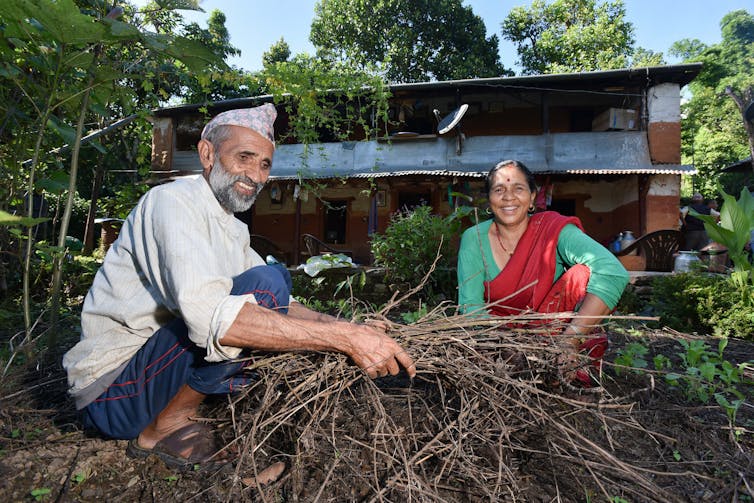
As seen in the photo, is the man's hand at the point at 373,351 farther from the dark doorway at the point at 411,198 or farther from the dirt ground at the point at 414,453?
the dark doorway at the point at 411,198

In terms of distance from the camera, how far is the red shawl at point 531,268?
236cm

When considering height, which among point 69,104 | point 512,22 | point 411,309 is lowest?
point 411,309

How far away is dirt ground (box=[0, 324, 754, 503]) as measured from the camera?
1372 mm

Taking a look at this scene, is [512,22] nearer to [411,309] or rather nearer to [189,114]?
[189,114]

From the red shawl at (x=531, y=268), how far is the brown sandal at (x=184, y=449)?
1.51 meters

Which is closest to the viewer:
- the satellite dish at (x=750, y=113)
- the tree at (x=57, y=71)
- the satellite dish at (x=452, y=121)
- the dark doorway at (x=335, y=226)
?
the tree at (x=57, y=71)

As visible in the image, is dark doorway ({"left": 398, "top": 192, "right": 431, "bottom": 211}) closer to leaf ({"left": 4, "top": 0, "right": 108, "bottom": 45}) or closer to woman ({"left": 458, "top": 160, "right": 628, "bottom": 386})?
woman ({"left": 458, "top": 160, "right": 628, "bottom": 386})

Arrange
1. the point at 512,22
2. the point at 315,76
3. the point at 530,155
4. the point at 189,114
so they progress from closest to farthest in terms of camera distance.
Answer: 1. the point at 315,76
2. the point at 530,155
3. the point at 189,114
4. the point at 512,22

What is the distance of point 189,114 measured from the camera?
45.1 ft

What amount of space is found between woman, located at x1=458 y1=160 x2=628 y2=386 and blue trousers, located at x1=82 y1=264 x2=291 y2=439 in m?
1.16

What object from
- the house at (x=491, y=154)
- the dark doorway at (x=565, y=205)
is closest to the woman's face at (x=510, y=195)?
the house at (x=491, y=154)

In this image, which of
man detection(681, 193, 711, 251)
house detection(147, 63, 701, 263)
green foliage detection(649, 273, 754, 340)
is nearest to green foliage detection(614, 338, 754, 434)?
green foliage detection(649, 273, 754, 340)

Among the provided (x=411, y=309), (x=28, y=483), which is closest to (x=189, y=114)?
(x=411, y=309)

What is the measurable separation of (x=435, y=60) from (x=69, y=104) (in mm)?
19306
